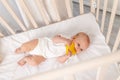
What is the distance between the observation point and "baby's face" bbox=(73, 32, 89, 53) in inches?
43.4

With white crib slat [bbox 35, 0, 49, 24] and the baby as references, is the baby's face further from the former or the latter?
white crib slat [bbox 35, 0, 49, 24]

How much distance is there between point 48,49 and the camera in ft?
3.69

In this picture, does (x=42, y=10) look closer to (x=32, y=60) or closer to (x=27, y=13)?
(x=27, y=13)

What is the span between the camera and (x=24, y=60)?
3.71ft

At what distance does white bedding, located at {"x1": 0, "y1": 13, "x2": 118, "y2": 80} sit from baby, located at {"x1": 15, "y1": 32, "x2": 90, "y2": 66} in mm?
29

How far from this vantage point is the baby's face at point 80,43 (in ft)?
3.62

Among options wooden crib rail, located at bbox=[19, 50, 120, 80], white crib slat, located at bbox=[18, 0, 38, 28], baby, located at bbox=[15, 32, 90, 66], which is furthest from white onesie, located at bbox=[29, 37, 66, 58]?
wooden crib rail, located at bbox=[19, 50, 120, 80]

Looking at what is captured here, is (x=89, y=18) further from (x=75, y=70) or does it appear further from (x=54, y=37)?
(x=75, y=70)

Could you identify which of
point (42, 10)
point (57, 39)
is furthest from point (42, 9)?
point (57, 39)

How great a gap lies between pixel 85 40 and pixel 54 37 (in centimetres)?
17

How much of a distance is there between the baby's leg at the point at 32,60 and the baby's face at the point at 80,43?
0.19 meters

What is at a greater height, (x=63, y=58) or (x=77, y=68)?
(x=77, y=68)

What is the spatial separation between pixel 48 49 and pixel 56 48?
4 centimetres

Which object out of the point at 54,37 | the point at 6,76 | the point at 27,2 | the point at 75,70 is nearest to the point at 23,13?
the point at 27,2
